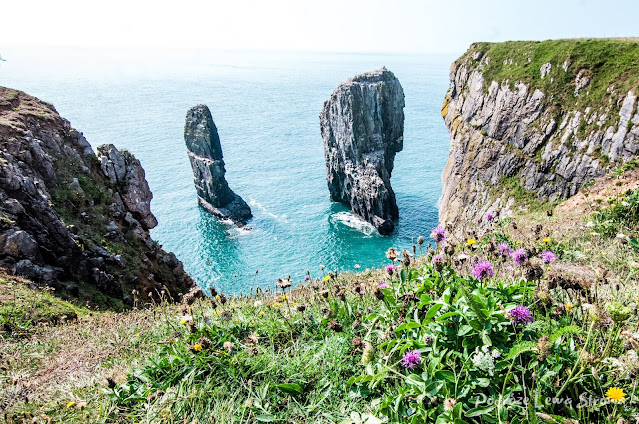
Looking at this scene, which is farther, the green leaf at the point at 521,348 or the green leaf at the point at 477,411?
the green leaf at the point at 521,348

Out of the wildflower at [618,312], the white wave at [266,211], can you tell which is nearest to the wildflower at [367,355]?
the wildflower at [618,312]

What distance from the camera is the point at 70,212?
19984 millimetres

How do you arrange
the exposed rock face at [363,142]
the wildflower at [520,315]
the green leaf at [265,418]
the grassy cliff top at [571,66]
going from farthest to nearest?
the exposed rock face at [363,142] → the grassy cliff top at [571,66] → the green leaf at [265,418] → the wildflower at [520,315]

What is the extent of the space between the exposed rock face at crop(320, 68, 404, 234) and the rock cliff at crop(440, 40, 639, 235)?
100 feet

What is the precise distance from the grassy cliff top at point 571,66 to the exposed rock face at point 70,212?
35862 millimetres

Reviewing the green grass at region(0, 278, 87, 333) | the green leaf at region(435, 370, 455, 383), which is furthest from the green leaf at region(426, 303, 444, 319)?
the green grass at region(0, 278, 87, 333)

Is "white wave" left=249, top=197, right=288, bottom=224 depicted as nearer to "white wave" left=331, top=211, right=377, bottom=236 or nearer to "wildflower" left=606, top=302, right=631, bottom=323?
"white wave" left=331, top=211, right=377, bottom=236

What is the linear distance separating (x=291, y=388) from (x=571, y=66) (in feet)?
133

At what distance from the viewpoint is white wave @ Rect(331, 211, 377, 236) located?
243 feet

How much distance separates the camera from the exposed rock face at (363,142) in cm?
7731

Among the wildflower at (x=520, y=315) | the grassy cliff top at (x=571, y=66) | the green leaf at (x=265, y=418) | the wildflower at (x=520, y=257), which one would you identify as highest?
the grassy cliff top at (x=571, y=66)

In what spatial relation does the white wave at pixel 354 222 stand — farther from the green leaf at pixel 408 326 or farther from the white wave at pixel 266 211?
the green leaf at pixel 408 326

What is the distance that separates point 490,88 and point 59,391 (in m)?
45.2

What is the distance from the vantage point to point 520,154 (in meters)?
35.3
